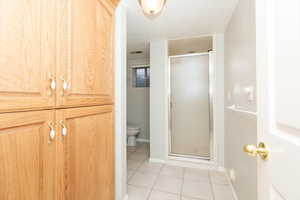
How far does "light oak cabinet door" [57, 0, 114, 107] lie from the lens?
82 cm

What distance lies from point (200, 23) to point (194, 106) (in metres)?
1.44

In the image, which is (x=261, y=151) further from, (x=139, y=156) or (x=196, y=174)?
(x=139, y=156)

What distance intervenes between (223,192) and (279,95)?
1.85m

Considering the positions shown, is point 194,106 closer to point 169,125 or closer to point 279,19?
point 169,125

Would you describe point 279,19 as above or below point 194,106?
above

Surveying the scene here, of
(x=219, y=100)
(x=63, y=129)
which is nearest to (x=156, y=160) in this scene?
(x=219, y=100)

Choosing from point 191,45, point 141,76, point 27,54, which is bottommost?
point 27,54

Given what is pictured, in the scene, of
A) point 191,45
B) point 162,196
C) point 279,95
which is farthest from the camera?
point 191,45

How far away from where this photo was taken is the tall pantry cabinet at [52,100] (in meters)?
0.58

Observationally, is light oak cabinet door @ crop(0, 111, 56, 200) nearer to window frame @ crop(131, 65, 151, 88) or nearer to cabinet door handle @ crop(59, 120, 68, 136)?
cabinet door handle @ crop(59, 120, 68, 136)

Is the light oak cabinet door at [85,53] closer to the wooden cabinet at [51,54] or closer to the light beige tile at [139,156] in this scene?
the wooden cabinet at [51,54]

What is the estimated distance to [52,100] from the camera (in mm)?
756

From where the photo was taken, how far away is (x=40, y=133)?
699mm

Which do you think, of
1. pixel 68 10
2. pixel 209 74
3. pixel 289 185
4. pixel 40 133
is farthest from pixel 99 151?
pixel 209 74
